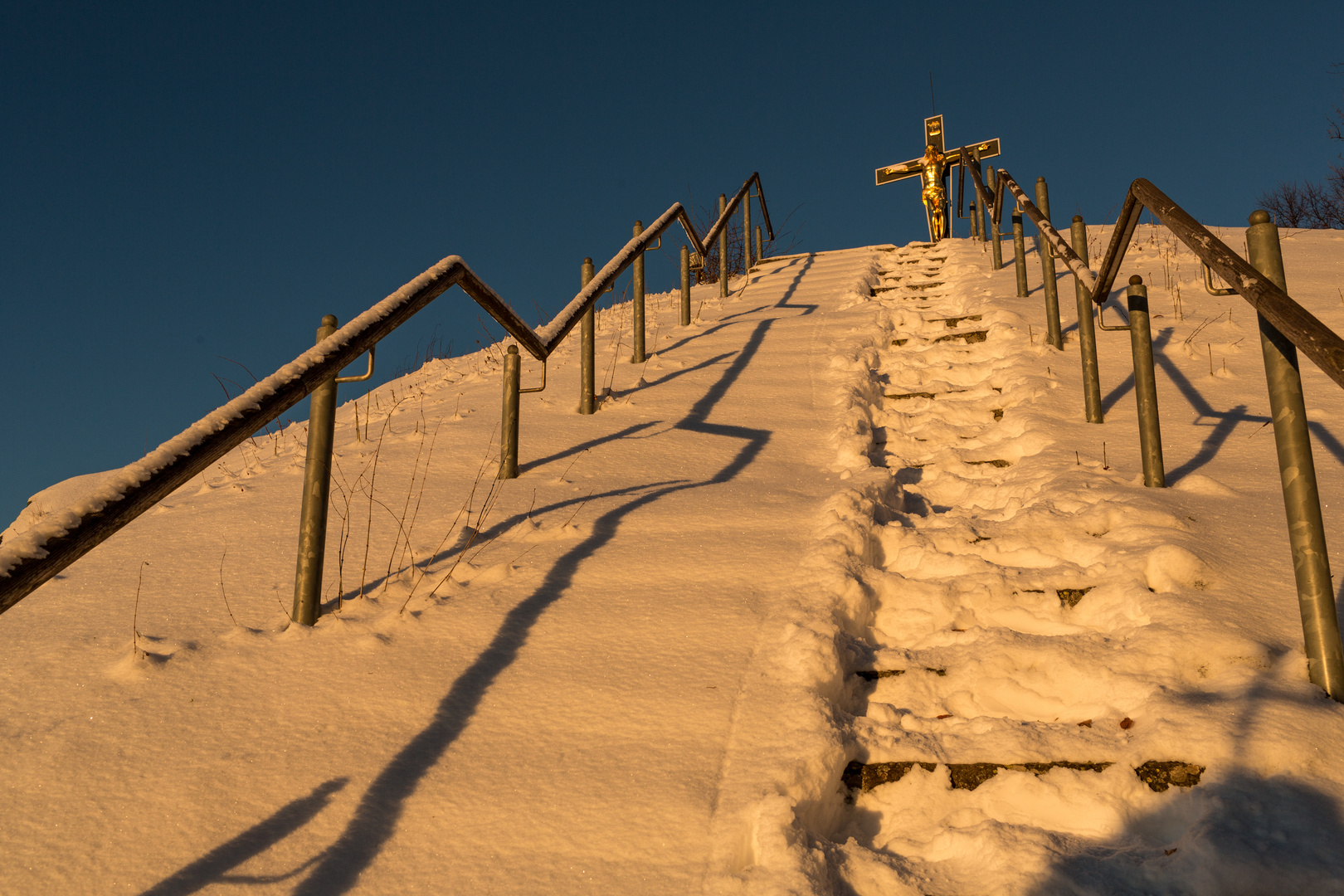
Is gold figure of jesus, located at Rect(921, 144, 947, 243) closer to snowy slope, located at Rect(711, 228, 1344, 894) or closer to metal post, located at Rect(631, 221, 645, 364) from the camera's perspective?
metal post, located at Rect(631, 221, 645, 364)

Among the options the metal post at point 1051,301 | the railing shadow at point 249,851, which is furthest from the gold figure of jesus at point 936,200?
the railing shadow at point 249,851

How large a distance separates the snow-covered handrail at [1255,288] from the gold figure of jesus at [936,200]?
1019cm

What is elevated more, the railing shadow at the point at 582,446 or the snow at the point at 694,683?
the railing shadow at the point at 582,446

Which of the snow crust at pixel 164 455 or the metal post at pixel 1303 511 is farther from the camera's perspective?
the metal post at pixel 1303 511

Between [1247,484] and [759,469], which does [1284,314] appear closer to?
[1247,484]

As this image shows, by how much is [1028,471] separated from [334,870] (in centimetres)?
296

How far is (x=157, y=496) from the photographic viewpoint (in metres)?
1.32

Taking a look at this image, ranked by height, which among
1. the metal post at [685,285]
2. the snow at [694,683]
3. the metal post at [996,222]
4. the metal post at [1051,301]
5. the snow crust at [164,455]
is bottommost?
the snow at [694,683]

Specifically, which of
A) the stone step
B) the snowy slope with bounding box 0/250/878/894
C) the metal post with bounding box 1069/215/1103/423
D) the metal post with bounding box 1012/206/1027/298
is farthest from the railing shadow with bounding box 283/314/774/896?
the metal post with bounding box 1012/206/1027/298

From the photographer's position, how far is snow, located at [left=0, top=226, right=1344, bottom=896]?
144 centimetres

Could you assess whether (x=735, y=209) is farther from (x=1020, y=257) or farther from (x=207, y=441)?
(x=207, y=441)

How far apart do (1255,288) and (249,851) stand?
90.3 inches

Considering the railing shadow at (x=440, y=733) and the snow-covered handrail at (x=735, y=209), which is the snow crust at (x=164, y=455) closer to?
the railing shadow at (x=440, y=733)

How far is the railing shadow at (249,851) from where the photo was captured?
1.38 meters
